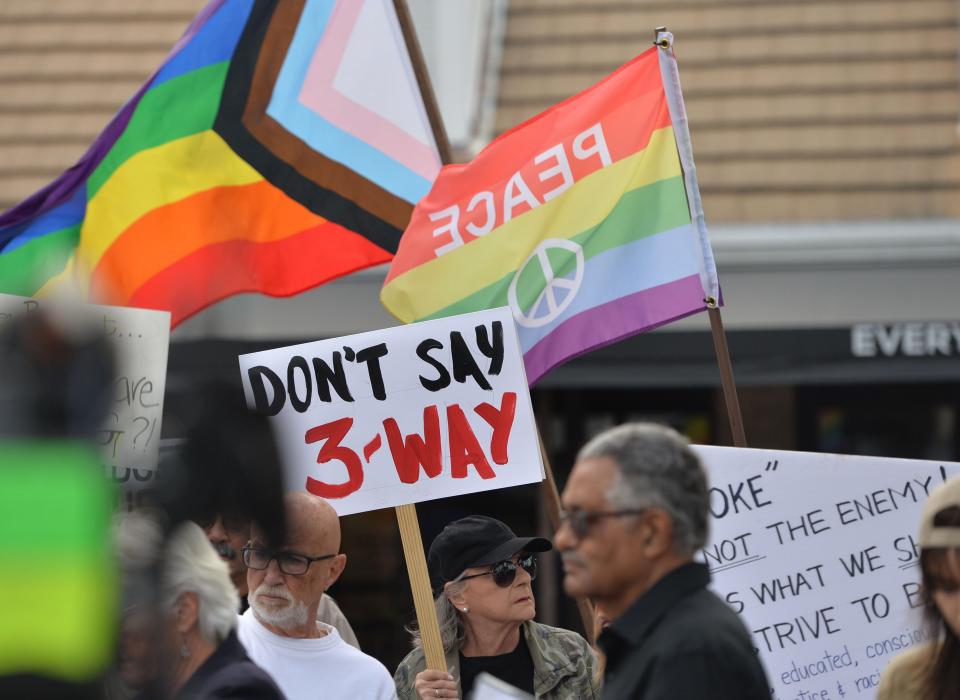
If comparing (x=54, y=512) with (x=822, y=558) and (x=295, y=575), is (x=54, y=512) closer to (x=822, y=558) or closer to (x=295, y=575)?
(x=295, y=575)

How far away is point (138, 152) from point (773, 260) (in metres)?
4.10

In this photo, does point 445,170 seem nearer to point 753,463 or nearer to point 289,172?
point 289,172

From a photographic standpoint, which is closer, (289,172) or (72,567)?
(72,567)

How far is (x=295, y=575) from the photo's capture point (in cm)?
418

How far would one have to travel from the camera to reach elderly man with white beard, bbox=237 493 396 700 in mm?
4109

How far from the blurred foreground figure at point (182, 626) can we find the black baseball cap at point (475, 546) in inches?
66.3

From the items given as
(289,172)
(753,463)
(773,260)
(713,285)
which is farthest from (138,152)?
(773,260)

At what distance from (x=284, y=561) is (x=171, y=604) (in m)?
1.57

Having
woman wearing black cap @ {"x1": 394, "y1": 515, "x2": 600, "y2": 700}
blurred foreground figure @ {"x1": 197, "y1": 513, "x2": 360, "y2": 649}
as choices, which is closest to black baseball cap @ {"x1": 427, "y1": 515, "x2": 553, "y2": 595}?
woman wearing black cap @ {"x1": 394, "y1": 515, "x2": 600, "y2": 700}

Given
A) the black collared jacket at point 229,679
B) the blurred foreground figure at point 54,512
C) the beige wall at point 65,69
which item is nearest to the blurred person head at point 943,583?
the black collared jacket at point 229,679

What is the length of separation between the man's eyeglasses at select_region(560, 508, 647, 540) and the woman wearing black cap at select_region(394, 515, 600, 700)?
1694 millimetres

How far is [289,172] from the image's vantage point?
20.6ft

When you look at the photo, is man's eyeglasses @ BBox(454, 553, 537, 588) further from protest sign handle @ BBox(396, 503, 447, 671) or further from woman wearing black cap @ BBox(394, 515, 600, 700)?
protest sign handle @ BBox(396, 503, 447, 671)

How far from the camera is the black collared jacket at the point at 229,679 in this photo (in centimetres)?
275
